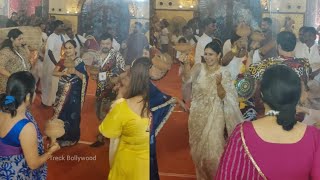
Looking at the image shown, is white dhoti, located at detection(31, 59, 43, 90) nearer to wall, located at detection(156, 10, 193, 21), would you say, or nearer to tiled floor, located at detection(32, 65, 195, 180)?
tiled floor, located at detection(32, 65, 195, 180)

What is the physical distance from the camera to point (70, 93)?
108 inches

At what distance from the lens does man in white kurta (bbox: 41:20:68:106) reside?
2.70 metres

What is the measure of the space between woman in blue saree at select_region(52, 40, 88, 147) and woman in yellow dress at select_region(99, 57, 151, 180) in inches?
7.7

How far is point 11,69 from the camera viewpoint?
2.80m

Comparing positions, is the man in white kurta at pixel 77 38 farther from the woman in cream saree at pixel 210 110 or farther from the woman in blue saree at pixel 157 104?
the woman in cream saree at pixel 210 110

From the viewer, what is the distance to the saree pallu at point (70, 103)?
274 cm

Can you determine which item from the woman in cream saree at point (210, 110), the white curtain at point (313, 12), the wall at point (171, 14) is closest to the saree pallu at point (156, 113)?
the woman in cream saree at point (210, 110)

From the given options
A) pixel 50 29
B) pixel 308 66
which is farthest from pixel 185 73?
pixel 50 29

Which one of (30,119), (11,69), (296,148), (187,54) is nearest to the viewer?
(296,148)

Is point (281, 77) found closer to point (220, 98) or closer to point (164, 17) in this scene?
point (220, 98)

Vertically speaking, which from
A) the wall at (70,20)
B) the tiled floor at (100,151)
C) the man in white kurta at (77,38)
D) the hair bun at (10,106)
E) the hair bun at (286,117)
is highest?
the wall at (70,20)

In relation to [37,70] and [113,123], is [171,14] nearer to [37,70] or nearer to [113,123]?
[113,123]

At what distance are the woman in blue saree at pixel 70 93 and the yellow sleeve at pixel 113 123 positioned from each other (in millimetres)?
191

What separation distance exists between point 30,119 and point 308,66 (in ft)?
5.19
